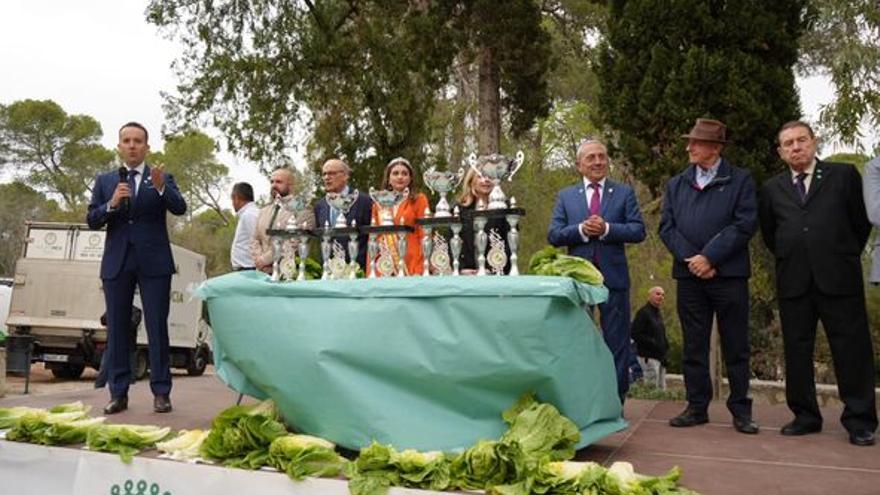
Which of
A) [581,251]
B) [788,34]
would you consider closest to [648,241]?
[788,34]

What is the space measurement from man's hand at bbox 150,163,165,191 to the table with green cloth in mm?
1408

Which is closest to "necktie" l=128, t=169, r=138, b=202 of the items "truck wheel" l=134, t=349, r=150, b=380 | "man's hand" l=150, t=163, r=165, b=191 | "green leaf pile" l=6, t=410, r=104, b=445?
"man's hand" l=150, t=163, r=165, b=191

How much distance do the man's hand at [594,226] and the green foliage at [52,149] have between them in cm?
3954

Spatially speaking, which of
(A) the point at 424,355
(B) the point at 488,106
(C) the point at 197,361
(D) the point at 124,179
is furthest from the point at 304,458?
(C) the point at 197,361

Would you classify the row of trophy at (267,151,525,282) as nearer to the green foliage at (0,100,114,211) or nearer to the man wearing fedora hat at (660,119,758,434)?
the man wearing fedora hat at (660,119,758,434)

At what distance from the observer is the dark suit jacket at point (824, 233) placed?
3.76 meters

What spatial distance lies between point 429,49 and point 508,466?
7.06 m

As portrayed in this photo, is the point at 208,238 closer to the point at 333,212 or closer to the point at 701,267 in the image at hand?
the point at 333,212

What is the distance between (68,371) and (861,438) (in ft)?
42.4

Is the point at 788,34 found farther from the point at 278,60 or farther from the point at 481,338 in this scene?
the point at 278,60

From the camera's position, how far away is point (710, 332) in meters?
4.09

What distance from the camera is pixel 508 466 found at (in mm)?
2748

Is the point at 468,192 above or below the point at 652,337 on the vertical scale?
above

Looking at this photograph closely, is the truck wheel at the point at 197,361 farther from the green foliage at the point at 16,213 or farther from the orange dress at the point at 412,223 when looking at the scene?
the green foliage at the point at 16,213
